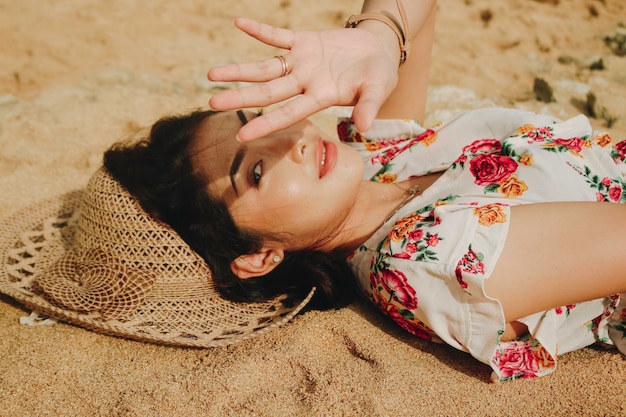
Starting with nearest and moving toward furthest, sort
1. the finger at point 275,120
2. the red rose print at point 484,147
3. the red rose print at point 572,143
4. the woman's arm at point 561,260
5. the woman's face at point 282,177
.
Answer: the finger at point 275,120 → the woman's arm at point 561,260 → the woman's face at point 282,177 → the red rose print at point 572,143 → the red rose print at point 484,147

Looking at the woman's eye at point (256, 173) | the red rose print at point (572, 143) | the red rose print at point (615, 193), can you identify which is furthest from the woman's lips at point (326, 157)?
the red rose print at point (615, 193)

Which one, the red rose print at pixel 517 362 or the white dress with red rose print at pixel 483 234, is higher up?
the white dress with red rose print at pixel 483 234

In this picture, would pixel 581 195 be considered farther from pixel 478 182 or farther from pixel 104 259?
pixel 104 259

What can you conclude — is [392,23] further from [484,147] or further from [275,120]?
[275,120]

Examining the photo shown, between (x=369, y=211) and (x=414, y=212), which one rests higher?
(x=414, y=212)

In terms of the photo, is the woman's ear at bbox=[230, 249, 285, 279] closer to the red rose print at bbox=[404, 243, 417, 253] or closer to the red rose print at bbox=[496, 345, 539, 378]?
the red rose print at bbox=[404, 243, 417, 253]

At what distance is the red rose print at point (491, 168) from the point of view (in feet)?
5.84

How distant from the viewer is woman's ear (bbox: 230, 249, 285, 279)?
6.05 ft

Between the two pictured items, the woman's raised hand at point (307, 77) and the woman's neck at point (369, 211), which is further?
the woman's neck at point (369, 211)

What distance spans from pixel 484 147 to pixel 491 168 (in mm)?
290

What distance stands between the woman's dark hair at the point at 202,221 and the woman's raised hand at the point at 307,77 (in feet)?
1.69

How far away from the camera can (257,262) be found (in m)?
1.85

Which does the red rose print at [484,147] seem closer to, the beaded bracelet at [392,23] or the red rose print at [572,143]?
the red rose print at [572,143]

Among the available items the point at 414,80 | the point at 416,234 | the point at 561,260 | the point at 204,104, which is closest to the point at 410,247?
the point at 416,234
